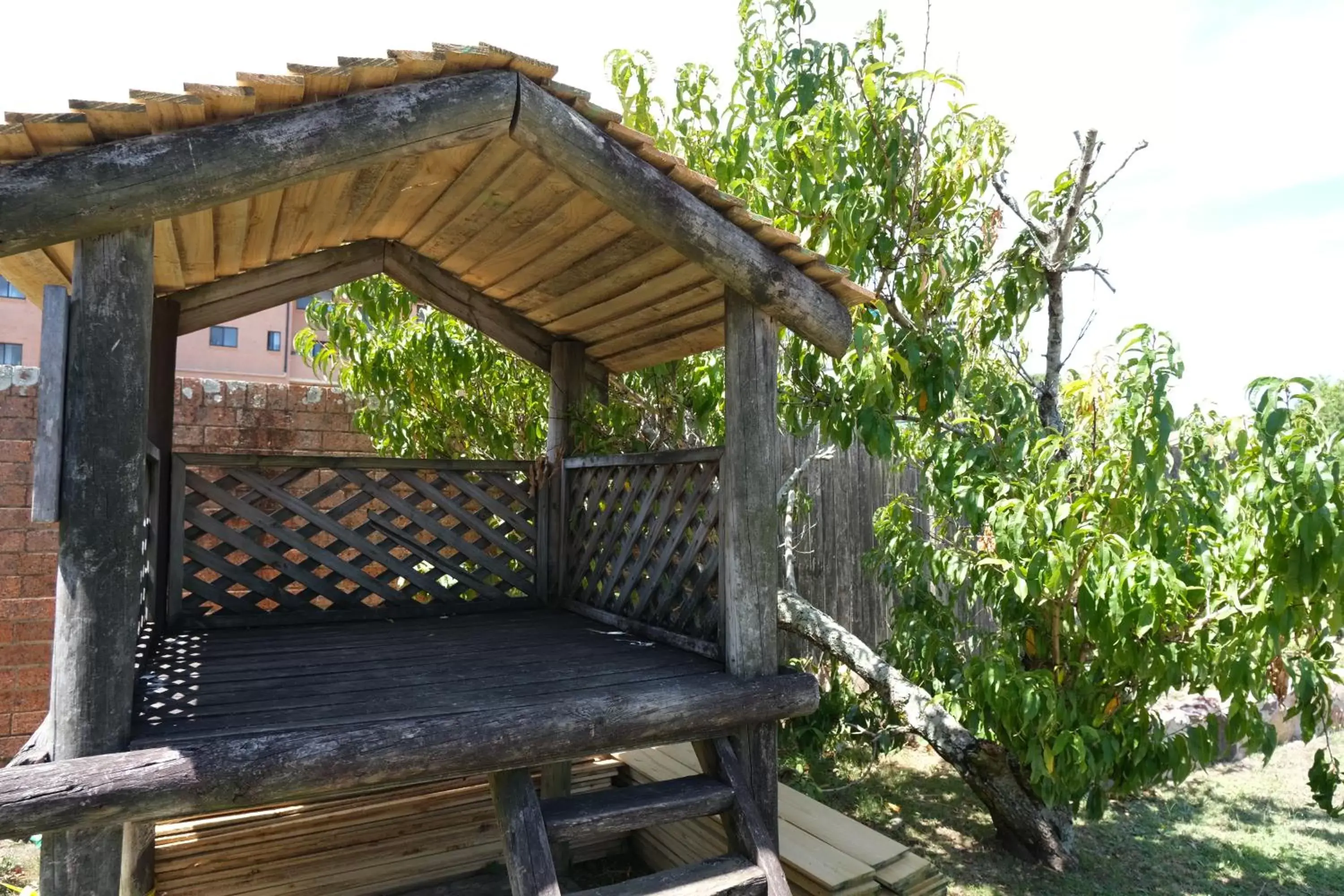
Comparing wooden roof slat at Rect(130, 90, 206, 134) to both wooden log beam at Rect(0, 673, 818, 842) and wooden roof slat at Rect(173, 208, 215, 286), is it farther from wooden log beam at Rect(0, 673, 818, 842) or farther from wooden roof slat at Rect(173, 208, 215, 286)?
wooden log beam at Rect(0, 673, 818, 842)

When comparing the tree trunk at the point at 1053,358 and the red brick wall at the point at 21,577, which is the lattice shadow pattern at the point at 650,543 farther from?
the red brick wall at the point at 21,577

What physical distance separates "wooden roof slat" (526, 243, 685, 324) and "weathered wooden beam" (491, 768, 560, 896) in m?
1.83

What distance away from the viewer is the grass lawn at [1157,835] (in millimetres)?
3887

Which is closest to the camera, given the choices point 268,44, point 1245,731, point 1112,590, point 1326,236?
point 1112,590

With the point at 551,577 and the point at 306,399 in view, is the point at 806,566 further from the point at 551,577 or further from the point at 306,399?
the point at 306,399

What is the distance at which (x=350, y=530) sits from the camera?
4.18 metres

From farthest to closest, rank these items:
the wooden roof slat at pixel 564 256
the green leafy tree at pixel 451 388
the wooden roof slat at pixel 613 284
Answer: the green leafy tree at pixel 451 388
the wooden roof slat at pixel 613 284
the wooden roof slat at pixel 564 256

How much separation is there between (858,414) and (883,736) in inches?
97.8

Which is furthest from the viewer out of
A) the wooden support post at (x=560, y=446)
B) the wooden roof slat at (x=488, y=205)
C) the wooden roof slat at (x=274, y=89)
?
the wooden support post at (x=560, y=446)

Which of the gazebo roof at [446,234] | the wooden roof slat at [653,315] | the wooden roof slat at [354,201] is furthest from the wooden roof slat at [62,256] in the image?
the wooden roof slat at [653,315]

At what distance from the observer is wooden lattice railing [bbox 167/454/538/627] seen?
12.9ft

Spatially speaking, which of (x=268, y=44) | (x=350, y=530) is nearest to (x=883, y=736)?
(x=350, y=530)

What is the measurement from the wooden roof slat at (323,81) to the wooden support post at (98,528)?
1.88 feet

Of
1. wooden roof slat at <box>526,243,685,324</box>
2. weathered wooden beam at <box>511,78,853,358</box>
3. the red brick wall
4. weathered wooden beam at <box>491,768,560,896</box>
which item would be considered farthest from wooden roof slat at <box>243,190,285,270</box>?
weathered wooden beam at <box>491,768,560,896</box>
